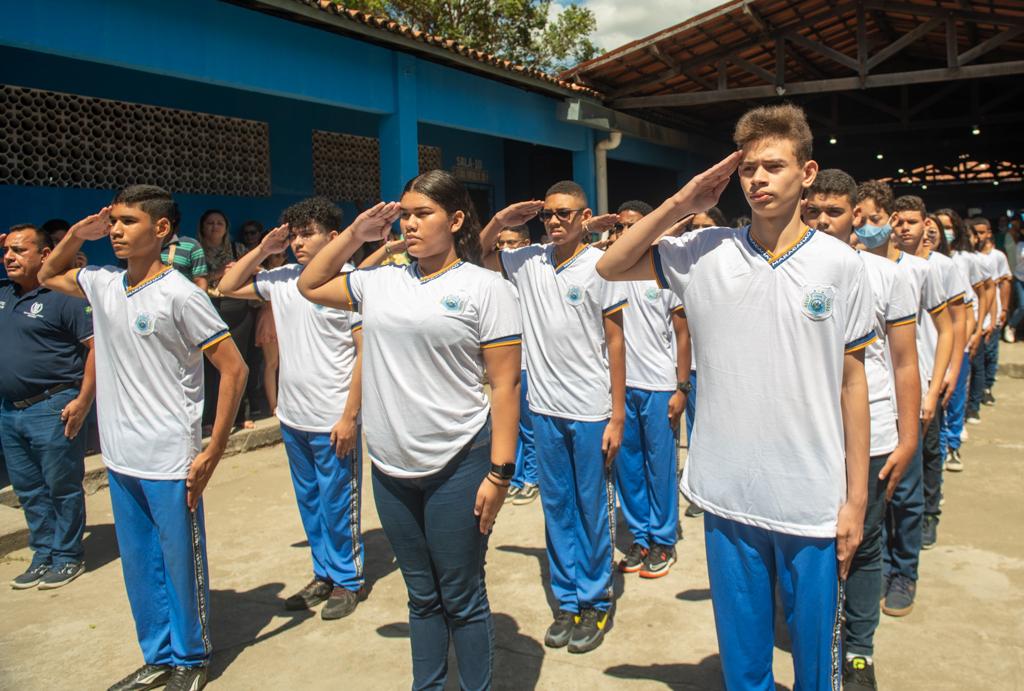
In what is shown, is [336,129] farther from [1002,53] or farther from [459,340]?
[1002,53]

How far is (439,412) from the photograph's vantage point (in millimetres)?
2885

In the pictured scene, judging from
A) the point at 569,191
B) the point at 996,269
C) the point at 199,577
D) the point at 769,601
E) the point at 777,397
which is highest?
the point at 569,191

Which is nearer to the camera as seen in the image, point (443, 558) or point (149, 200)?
point (443, 558)

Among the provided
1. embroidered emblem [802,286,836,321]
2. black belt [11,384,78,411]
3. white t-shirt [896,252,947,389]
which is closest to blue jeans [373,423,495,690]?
embroidered emblem [802,286,836,321]

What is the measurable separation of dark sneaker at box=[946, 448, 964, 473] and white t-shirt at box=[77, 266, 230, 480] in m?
5.66

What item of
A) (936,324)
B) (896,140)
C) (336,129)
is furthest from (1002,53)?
(936,324)

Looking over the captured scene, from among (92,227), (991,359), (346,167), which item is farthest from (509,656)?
(346,167)

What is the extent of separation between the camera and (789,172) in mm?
2396

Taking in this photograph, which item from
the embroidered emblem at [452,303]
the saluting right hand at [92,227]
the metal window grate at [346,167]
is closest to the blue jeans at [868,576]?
the embroidered emblem at [452,303]

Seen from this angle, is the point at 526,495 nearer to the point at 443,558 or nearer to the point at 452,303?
the point at 443,558

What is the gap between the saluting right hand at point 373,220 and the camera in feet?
9.84

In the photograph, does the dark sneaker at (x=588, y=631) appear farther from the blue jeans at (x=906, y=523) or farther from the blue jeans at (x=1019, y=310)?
the blue jeans at (x=1019, y=310)

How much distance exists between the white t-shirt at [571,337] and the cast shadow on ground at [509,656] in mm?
1010

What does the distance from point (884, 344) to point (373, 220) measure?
1.96m
